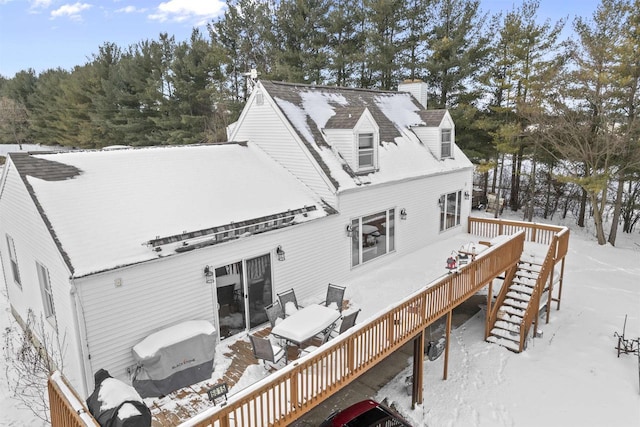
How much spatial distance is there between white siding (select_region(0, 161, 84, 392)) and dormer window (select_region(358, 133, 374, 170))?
8369mm

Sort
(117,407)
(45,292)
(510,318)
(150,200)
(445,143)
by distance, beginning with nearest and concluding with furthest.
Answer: (117,407) → (45,292) → (150,200) → (510,318) → (445,143)

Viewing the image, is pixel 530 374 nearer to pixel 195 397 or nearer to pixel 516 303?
pixel 516 303

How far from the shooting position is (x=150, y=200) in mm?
9227

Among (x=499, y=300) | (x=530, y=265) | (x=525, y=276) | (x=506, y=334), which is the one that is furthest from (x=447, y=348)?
(x=530, y=265)

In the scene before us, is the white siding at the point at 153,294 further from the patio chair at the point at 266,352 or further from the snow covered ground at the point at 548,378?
the snow covered ground at the point at 548,378

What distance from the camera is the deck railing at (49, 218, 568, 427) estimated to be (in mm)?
5688

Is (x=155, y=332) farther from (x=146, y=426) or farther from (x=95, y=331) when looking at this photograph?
(x=146, y=426)

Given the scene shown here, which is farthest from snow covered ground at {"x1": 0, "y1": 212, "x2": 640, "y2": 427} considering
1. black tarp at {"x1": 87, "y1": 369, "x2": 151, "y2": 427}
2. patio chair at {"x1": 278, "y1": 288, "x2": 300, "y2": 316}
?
black tarp at {"x1": 87, "y1": 369, "x2": 151, "y2": 427}

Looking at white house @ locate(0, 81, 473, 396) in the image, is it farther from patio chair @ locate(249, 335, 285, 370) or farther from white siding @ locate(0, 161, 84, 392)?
patio chair @ locate(249, 335, 285, 370)

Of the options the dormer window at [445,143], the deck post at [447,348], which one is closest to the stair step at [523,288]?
the deck post at [447,348]

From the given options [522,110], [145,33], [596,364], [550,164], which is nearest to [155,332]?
[596,364]

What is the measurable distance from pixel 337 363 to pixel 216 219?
4.16m

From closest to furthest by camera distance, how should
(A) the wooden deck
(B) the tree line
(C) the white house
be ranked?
(A) the wooden deck
(C) the white house
(B) the tree line

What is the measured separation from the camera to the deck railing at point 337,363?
569cm
